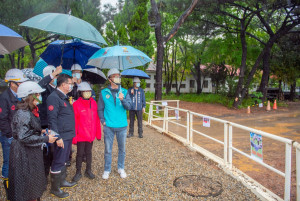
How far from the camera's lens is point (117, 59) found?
15.9ft

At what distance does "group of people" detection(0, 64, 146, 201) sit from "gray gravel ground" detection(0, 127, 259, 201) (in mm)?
268

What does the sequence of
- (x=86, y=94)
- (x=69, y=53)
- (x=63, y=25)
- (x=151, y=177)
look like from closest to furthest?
(x=63, y=25) < (x=86, y=94) < (x=151, y=177) < (x=69, y=53)

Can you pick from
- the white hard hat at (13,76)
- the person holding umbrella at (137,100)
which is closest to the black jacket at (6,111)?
the white hard hat at (13,76)

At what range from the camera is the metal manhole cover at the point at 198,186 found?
3861 mm

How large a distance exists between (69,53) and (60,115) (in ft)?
6.64

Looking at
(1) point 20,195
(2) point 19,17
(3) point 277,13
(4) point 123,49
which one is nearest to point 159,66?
(2) point 19,17

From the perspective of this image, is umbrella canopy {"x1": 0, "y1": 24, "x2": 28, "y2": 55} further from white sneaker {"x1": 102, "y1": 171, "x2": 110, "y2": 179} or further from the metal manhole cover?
the metal manhole cover

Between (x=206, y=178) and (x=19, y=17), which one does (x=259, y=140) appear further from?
(x=19, y=17)

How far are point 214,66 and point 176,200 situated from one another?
27.0 meters

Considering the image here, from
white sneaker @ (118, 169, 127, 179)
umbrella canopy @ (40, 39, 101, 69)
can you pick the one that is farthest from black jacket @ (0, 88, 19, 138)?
white sneaker @ (118, 169, 127, 179)

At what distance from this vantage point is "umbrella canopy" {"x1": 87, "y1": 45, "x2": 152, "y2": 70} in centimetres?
405

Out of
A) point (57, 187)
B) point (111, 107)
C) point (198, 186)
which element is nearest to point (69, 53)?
point (111, 107)

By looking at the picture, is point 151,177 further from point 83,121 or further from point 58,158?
point 58,158

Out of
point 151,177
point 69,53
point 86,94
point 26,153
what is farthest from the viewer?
point 69,53
